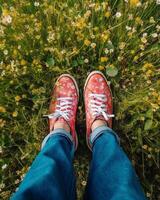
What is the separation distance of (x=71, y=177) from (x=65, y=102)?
1.92ft

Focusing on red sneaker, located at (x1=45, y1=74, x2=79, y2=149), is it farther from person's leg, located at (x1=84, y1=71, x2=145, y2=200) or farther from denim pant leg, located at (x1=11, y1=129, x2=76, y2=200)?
denim pant leg, located at (x1=11, y1=129, x2=76, y2=200)

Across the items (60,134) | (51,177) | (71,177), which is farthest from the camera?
(60,134)

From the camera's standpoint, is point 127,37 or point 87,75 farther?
point 87,75

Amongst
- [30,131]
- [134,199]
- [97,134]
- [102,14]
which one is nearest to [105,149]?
[97,134]

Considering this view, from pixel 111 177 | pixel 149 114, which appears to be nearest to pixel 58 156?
pixel 111 177

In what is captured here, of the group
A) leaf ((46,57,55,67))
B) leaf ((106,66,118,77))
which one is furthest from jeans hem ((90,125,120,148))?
leaf ((46,57,55,67))

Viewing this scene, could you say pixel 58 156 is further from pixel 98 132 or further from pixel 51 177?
pixel 98 132

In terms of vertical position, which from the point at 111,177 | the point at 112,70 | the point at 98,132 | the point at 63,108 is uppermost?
the point at 112,70

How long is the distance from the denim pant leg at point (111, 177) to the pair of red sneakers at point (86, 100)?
0.30 metres

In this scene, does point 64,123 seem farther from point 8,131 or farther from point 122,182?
point 122,182

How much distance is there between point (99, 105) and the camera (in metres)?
1.73

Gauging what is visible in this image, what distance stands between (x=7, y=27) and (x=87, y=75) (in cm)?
44

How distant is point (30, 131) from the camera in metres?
1.62

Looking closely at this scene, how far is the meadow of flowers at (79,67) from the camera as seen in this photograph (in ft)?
4.99
